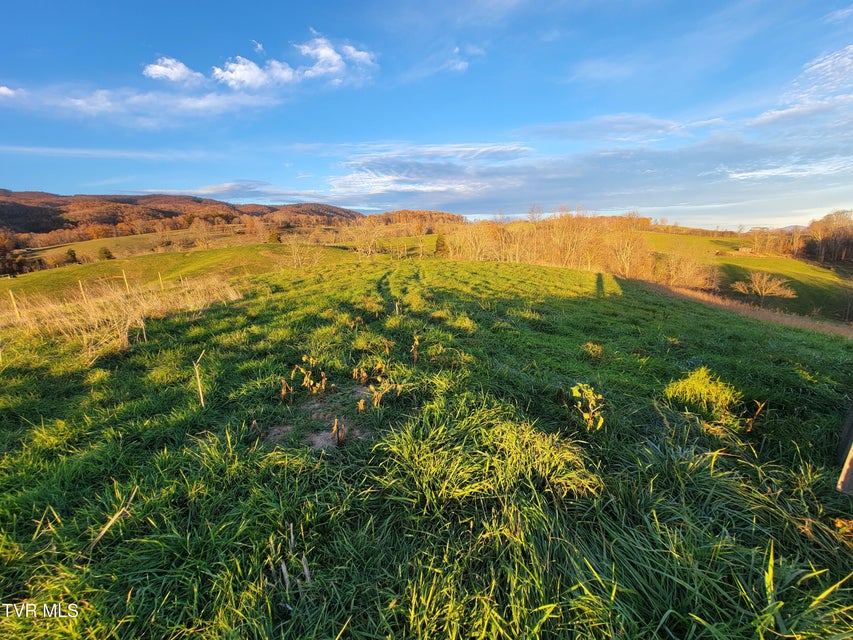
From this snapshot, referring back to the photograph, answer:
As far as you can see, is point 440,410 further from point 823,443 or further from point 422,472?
point 823,443

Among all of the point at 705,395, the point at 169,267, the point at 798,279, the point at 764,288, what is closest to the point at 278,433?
the point at 705,395

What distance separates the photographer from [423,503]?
2.54 metres

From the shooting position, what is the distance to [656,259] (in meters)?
40.1

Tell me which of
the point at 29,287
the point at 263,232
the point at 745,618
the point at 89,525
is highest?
the point at 263,232

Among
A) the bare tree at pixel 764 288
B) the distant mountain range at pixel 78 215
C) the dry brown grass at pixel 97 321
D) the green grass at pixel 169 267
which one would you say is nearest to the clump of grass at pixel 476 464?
the dry brown grass at pixel 97 321

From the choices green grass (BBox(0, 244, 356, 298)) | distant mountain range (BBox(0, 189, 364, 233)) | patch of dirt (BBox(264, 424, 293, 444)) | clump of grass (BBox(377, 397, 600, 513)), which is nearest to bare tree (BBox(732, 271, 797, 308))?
green grass (BBox(0, 244, 356, 298))

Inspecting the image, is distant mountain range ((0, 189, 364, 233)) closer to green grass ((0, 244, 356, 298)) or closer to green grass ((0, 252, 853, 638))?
green grass ((0, 244, 356, 298))

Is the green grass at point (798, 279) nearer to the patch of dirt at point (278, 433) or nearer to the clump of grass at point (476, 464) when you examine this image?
the clump of grass at point (476, 464)

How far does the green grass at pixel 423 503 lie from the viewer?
175 centimetres

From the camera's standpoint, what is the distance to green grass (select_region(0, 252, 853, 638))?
5.74 ft

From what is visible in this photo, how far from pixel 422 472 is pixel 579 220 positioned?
149 feet

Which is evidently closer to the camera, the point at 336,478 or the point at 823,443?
the point at 336,478

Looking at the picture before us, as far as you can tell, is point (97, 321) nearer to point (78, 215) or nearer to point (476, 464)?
point (476, 464)

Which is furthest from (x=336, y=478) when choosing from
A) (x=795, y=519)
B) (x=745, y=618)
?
(x=795, y=519)
